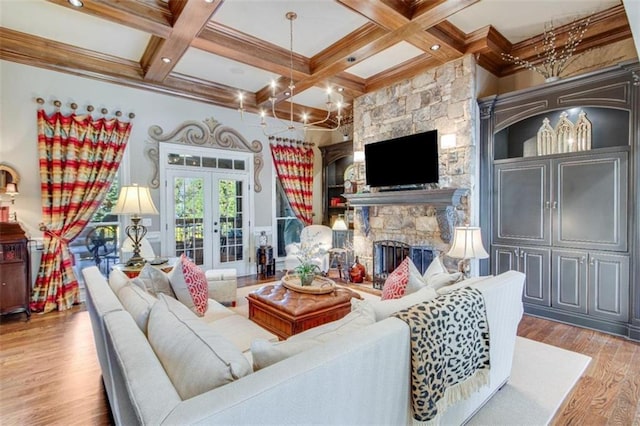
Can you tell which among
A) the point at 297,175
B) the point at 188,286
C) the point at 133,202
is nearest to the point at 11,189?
the point at 133,202

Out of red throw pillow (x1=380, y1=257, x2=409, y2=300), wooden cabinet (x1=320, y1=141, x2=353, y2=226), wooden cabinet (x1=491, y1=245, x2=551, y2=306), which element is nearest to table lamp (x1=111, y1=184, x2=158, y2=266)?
red throw pillow (x1=380, y1=257, x2=409, y2=300)

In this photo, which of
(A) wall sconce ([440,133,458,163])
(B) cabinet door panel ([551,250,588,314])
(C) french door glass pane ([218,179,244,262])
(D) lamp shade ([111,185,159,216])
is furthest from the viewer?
(C) french door glass pane ([218,179,244,262])

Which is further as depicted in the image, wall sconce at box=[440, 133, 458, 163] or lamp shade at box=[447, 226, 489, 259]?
wall sconce at box=[440, 133, 458, 163]

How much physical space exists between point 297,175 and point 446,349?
5517 mm

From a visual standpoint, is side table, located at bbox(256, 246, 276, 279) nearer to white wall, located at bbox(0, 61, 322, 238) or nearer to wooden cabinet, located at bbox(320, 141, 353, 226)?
wooden cabinet, located at bbox(320, 141, 353, 226)

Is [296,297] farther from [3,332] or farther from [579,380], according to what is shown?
[3,332]

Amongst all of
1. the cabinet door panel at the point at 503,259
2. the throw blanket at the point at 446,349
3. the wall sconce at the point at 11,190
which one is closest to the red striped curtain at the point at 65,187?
the wall sconce at the point at 11,190

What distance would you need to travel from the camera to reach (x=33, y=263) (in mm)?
4082

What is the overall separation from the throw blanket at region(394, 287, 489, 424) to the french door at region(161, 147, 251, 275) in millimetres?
4717

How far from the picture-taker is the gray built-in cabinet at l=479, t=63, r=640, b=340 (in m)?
3.22

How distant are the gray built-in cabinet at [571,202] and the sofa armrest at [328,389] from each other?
3.24m

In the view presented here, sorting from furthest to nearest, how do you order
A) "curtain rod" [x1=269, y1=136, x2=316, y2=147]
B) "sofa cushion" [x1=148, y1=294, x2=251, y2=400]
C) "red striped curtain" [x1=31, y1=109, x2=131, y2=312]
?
1. "curtain rod" [x1=269, y1=136, x2=316, y2=147]
2. "red striped curtain" [x1=31, y1=109, x2=131, y2=312]
3. "sofa cushion" [x1=148, y1=294, x2=251, y2=400]

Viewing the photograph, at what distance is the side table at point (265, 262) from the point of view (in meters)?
6.12

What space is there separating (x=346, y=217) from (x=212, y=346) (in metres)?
5.54
